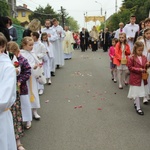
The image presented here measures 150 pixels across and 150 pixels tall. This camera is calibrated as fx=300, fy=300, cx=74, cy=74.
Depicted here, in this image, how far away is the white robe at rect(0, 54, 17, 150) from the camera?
2.54 m

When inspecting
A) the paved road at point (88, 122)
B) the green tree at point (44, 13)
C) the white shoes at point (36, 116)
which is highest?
the green tree at point (44, 13)

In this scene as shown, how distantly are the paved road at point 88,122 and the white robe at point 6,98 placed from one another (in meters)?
1.84

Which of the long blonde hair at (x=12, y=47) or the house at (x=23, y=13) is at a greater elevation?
the house at (x=23, y=13)

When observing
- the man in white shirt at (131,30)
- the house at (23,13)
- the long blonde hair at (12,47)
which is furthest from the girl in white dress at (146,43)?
the house at (23,13)

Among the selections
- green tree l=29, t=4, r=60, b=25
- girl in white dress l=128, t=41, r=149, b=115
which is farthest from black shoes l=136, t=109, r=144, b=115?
green tree l=29, t=4, r=60, b=25

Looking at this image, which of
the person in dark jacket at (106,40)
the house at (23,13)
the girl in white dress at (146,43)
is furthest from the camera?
the house at (23,13)

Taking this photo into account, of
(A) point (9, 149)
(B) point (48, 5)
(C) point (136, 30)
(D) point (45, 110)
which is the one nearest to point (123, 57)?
(C) point (136, 30)

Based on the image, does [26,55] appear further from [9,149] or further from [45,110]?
[9,149]

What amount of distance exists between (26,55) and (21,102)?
40.6 inches

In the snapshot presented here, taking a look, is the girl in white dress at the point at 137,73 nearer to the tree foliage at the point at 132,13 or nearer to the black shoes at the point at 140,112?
the black shoes at the point at 140,112

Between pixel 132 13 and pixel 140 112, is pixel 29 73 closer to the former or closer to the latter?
pixel 140 112

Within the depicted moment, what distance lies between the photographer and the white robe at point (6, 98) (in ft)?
8.35

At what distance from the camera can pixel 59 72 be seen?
12266 millimetres

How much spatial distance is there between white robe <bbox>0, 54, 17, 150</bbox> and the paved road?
6.05 feet
